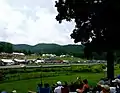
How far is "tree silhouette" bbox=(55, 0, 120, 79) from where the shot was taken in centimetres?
3284

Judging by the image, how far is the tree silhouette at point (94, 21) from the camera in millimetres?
32844

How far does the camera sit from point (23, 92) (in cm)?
2811

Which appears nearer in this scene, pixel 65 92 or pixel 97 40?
pixel 65 92

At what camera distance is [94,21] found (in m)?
35.1

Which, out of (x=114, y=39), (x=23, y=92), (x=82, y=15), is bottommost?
(x=23, y=92)

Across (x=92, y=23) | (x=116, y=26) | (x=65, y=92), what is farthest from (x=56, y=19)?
(x=65, y=92)

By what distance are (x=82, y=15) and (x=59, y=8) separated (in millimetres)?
2216

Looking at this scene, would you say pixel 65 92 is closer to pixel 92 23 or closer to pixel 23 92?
pixel 23 92

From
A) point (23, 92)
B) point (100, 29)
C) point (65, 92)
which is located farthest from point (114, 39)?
point (65, 92)

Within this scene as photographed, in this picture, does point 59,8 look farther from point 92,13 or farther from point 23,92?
point 23,92

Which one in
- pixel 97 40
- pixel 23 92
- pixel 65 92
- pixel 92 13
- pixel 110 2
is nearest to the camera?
pixel 65 92

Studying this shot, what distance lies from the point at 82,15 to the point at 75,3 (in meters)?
1.81

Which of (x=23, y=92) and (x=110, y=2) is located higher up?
(x=110, y=2)

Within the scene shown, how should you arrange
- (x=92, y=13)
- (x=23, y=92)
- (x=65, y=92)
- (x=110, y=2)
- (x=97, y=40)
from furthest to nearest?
(x=97, y=40) < (x=92, y=13) < (x=110, y=2) < (x=23, y=92) < (x=65, y=92)
